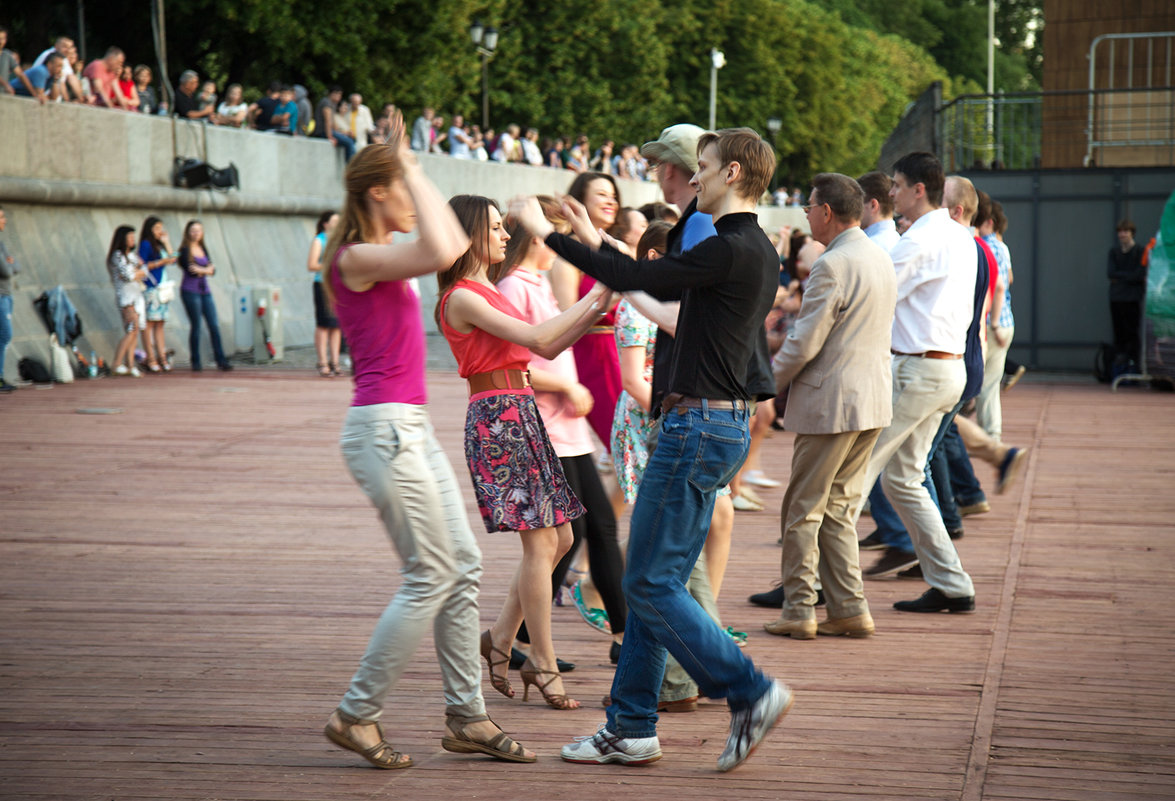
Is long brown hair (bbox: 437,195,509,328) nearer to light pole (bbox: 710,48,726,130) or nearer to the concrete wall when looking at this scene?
the concrete wall

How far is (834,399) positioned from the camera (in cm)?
553

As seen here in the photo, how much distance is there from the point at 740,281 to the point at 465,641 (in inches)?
54.5

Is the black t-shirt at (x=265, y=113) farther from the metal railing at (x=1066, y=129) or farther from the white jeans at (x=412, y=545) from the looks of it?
the white jeans at (x=412, y=545)

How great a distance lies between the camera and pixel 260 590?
6.67 metres

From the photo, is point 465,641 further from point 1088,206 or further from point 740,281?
point 1088,206

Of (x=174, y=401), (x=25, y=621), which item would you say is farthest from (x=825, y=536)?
(x=174, y=401)

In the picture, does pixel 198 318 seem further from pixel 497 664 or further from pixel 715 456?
pixel 715 456

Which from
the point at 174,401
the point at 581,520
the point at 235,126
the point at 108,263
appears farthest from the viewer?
the point at 235,126

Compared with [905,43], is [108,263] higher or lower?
Answer: lower

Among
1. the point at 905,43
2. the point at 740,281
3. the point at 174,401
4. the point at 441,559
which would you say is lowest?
the point at 174,401

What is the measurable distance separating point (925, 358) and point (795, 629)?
1441mm

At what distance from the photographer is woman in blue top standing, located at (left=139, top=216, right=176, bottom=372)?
58.3 ft

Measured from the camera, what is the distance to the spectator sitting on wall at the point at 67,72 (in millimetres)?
17781

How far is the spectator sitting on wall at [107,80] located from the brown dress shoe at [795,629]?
15.9 metres
